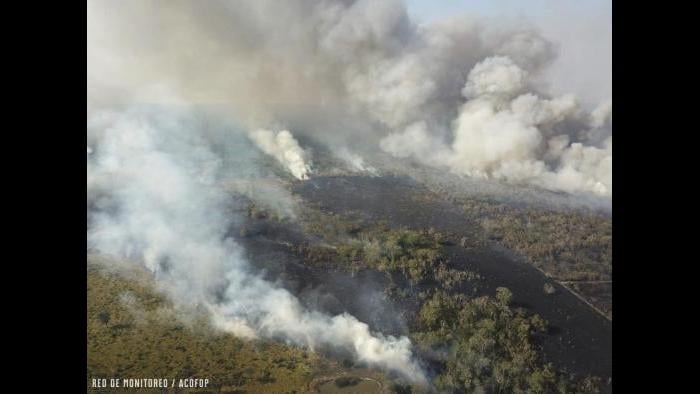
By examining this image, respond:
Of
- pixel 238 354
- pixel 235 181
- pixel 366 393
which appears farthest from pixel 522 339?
pixel 235 181

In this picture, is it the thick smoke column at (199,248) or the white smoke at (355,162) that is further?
the white smoke at (355,162)

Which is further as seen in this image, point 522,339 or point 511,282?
point 511,282

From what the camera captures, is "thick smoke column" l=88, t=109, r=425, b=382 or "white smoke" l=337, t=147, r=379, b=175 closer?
"thick smoke column" l=88, t=109, r=425, b=382

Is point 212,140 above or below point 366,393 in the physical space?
above

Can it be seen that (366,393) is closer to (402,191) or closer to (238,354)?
(238,354)

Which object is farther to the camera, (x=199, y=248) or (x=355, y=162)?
(x=355, y=162)

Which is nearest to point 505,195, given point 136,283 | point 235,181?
point 235,181

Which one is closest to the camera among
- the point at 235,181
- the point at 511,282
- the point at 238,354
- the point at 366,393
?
the point at 366,393
